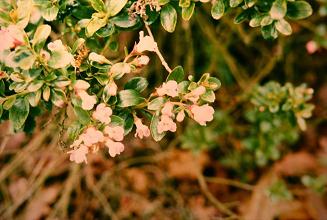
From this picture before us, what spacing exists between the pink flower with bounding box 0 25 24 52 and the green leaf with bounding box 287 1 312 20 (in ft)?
2.18

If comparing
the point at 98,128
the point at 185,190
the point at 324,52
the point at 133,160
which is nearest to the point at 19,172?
the point at 133,160

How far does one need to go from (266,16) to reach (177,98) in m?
0.30

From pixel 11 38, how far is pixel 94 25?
0.66 ft

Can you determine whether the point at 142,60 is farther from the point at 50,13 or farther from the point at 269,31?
the point at 269,31

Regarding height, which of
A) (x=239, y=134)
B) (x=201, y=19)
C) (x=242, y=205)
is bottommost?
(x=242, y=205)

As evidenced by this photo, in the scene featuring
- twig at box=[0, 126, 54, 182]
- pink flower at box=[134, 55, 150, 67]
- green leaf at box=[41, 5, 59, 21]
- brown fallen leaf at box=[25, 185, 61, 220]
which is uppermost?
green leaf at box=[41, 5, 59, 21]

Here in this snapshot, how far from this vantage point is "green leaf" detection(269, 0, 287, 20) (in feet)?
3.53

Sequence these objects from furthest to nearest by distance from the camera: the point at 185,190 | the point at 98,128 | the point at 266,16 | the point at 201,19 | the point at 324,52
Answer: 1. the point at 324,52
2. the point at 185,190
3. the point at 201,19
4. the point at 266,16
5. the point at 98,128

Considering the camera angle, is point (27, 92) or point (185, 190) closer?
point (27, 92)

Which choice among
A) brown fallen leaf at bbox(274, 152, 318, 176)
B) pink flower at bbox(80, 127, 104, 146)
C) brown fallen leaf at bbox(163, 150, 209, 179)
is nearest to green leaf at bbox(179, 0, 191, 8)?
pink flower at bbox(80, 127, 104, 146)

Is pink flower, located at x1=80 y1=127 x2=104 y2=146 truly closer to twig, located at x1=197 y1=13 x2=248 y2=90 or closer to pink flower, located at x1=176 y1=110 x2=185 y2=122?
pink flower, located at x1=176 y1=110 x2=185 y2=122

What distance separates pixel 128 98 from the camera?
100cm

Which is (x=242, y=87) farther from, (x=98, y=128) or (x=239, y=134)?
(x=98, y=128)

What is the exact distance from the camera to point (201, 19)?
75.2 inches
